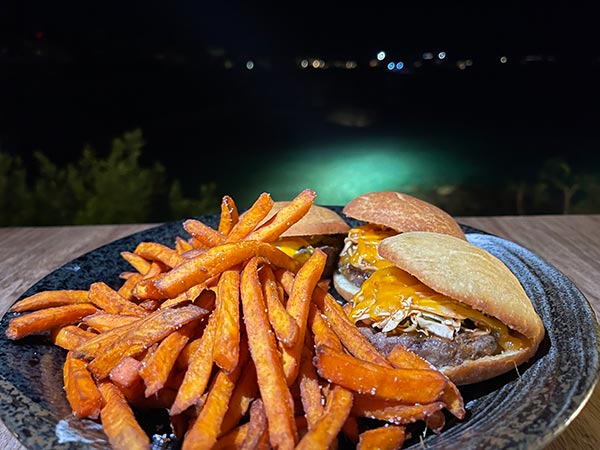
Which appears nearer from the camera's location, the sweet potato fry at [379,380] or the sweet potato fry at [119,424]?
the sweet potato fry at [119,424]

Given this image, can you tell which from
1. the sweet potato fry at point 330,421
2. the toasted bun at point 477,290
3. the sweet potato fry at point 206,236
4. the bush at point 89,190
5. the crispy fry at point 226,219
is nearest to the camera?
the sweet potato fry at point 330,421

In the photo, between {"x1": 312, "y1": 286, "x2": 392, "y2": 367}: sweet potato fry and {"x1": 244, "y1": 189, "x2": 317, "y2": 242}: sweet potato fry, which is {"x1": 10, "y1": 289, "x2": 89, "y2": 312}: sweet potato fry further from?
{"x1": 312, "y1": 286, "x2": 392, "y2": 367}: sweet potato fry

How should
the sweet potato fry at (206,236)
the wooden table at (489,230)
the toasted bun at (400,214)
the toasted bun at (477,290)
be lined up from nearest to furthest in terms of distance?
the toasted bun at (477,290) → the sweet potato fry at (206,236) → the toasted bun at (400,214) → the wooden table at (489,230)

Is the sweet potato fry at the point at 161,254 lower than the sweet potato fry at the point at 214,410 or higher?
higher

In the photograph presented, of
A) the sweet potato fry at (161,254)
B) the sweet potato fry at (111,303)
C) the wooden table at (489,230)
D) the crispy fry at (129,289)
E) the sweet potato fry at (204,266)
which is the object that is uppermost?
the sweet potato fry at (204,266)

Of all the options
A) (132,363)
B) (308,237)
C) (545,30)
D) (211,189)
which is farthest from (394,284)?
(545,30)

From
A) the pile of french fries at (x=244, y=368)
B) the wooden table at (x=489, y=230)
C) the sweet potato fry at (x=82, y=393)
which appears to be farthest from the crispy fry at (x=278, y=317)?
the wooden table at (x=489, y=230)

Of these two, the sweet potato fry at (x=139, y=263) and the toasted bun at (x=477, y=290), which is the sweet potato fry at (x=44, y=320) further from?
the toasted bun at (x=477, y=290)

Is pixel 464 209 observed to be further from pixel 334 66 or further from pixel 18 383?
pixel 18 383

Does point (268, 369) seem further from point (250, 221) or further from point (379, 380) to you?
point (250, 221)
